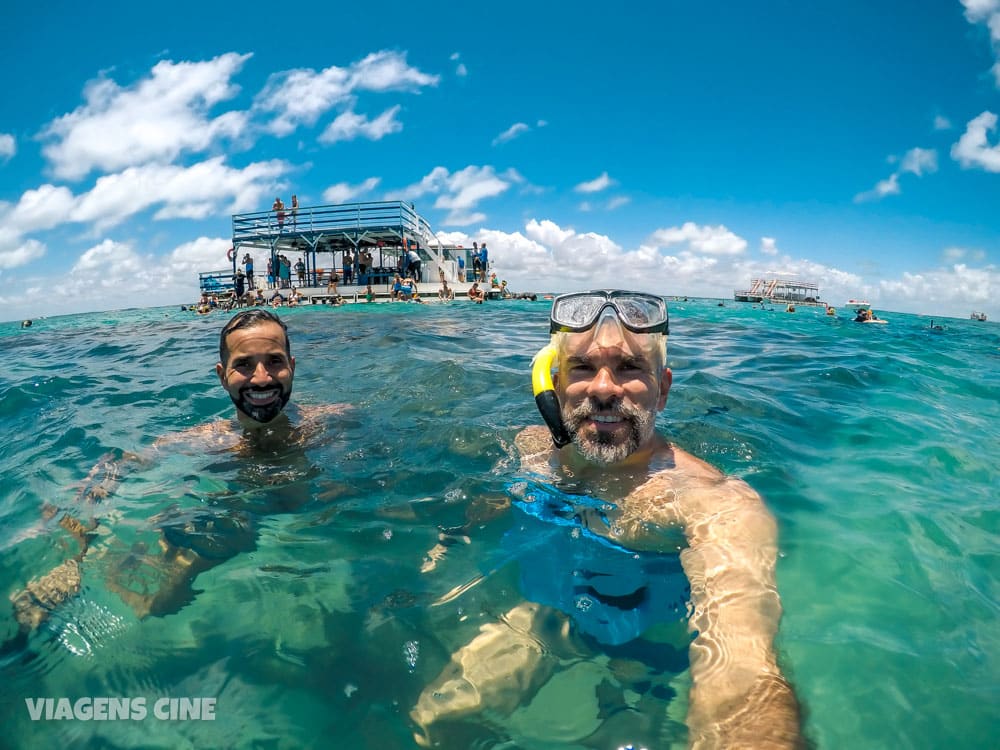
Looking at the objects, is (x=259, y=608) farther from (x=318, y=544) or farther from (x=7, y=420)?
(x=7, y=420)

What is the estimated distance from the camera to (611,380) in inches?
103

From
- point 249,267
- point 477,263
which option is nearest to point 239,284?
point 249,267

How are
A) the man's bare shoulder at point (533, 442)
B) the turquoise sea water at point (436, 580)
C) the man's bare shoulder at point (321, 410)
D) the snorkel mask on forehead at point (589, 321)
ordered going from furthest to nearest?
the man's bare shoulder at point (321, 410), the man's bare shoulder at point (533, 442), the snorkel mask on forehead at point (589, 321), the turquoise sea water at point (436, 580)

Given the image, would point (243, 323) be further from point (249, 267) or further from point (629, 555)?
point (249, 267)

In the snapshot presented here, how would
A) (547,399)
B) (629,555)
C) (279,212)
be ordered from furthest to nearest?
(279,212) < (547,399) < (629,555)

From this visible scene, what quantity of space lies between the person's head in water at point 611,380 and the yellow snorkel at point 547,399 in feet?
0.19

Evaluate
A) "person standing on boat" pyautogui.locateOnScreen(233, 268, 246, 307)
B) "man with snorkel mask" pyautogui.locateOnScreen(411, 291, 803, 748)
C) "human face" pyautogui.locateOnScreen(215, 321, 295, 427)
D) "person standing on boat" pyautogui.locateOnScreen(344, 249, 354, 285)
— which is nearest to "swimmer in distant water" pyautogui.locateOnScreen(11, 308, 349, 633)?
"human face" pyautogui.locateOnScreen(215, 321, 295, 427)

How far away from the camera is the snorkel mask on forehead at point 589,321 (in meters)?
2.72

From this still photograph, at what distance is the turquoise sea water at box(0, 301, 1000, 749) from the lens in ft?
5.40

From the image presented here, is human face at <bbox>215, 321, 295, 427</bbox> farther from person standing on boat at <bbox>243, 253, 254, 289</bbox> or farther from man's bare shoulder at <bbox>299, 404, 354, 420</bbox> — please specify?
person standing on boat at <bbox>243, 253, 254, 289</bbox>

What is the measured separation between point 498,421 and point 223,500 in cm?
234

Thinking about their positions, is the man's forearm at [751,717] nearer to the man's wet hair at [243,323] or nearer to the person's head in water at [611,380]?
Result: the person's head in water at [611,380]

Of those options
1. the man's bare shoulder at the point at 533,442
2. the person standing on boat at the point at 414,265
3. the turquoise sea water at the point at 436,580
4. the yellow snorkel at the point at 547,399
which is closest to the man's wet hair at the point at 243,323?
the turquoise sea water at the point at 436,580

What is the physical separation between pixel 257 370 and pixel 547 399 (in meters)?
2.33
